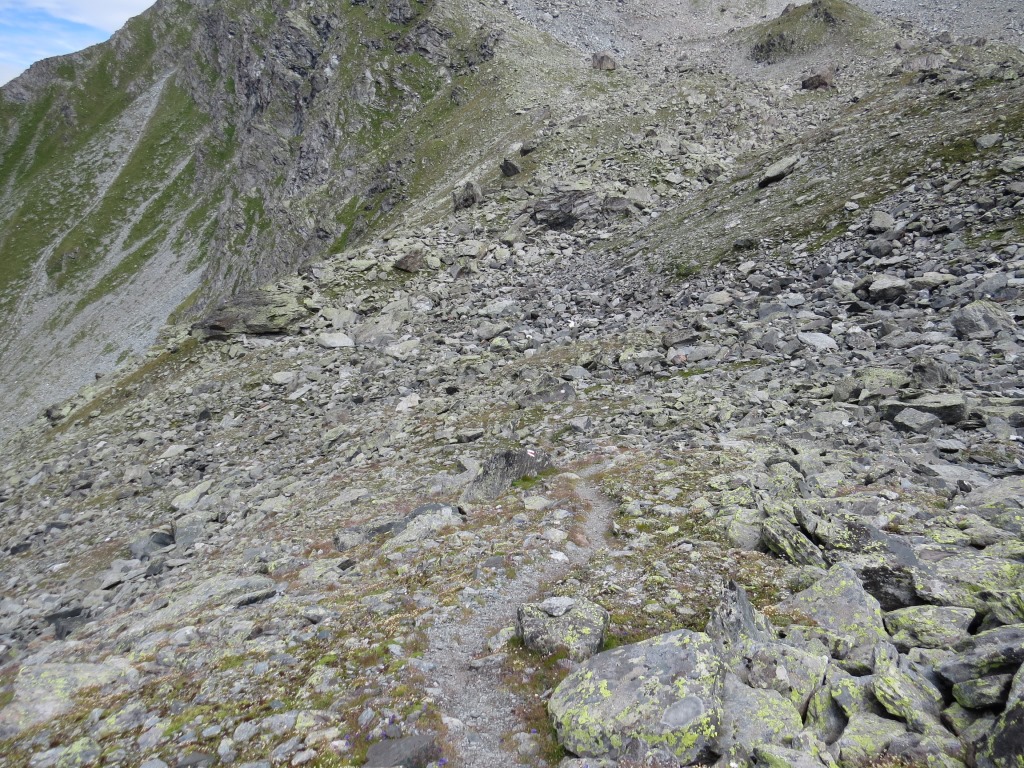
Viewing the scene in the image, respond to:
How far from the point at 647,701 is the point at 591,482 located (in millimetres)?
9557

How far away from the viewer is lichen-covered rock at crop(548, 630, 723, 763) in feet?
21.5

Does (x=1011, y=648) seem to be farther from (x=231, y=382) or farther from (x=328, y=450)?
(x=231, y=382)

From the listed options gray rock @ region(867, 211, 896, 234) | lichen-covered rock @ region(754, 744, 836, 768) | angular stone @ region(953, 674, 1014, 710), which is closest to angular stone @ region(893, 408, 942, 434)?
angular stone @ region(953, 674, 1014, 710)

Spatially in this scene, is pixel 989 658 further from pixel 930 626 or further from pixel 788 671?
pixel 788 671

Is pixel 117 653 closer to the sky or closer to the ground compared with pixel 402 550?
closer to the sky

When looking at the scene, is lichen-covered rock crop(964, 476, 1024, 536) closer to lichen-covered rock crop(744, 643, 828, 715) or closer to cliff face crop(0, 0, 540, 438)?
lichen-covered rock crop(744, 643, 828, 715)

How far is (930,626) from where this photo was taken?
7559 millimetres

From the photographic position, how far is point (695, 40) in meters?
92.9

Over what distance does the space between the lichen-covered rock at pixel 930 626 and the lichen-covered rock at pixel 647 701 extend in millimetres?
2740

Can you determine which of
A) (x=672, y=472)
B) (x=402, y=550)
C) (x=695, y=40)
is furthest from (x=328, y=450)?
(x=695, y=40)

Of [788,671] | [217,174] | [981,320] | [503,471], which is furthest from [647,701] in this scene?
[217,174]

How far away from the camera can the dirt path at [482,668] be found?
746 centimetres

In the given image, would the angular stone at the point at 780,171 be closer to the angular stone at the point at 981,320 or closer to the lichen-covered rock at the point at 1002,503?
the angular stone at the point at 981,320

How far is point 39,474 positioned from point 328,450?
18716mm
